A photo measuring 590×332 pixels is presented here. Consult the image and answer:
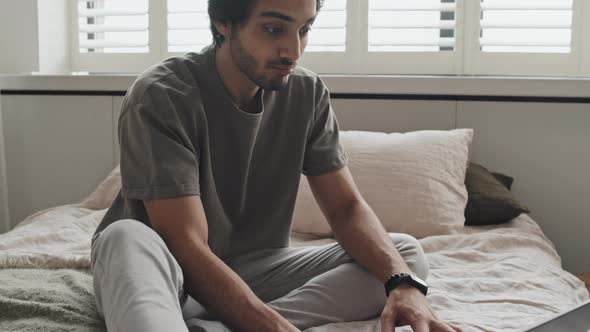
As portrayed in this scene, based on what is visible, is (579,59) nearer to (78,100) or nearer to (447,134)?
(447,134)

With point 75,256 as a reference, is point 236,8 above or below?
above

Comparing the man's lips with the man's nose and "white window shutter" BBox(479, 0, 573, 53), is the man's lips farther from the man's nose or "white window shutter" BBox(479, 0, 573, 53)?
"white window shutter" BBox(479, 0, 573, 53)

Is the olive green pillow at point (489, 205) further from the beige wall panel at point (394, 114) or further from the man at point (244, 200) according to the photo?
the man at point (244, 200)

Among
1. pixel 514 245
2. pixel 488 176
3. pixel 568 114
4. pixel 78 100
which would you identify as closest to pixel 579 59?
pixel 568 114

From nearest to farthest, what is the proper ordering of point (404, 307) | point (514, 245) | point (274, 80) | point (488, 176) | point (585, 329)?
point (585, 329)
point (404, 307)
point (274, 80)
point (514, 245)
point (488, 176)

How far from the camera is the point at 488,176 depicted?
7.88ft

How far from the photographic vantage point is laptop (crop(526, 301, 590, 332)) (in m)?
0.89

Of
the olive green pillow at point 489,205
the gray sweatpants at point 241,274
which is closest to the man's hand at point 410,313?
the gray sweatpants at point 241,274

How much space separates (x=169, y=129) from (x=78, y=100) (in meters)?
1.58

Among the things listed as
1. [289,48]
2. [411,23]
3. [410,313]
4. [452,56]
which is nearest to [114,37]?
[411,23]

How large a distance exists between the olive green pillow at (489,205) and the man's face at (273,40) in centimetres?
97

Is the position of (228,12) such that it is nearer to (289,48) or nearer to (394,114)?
(289,48)

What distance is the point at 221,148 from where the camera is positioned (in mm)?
1493

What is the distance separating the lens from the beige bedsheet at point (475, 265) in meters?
1.49
